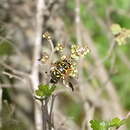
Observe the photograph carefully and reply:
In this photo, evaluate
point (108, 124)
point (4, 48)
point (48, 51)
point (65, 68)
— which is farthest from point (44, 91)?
point (4, 48)

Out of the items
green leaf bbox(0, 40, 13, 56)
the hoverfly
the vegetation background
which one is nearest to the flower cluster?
the vegetation background

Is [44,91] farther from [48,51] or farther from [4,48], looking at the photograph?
[4,48]

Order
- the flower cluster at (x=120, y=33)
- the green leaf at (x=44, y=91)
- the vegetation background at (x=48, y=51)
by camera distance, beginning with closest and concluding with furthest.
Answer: the green leaf at (x=44, y=91) < the flower cluster at (x=120, y=33) < the vegetation background at (x=48, y=51)

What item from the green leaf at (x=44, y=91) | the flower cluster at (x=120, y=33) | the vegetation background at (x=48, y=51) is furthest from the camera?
the vegetation background at (x=48, y=51)

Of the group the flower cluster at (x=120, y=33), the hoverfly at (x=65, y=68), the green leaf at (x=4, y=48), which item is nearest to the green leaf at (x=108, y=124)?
the hoverfly at (x=65, y=68)

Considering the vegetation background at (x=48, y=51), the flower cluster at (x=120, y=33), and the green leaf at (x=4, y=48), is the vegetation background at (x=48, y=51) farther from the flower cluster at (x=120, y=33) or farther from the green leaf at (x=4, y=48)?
the flower cluster at (x=120, y=33)

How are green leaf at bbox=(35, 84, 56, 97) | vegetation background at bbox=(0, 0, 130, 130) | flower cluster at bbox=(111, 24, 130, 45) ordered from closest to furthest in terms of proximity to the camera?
green leaf at bbox=(35, 84, 56, 97), flower cluster at bbox=(111, 24, 130, 45), vegetation background at bbox=(0, 0, 130, 130)

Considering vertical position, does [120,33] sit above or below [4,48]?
below

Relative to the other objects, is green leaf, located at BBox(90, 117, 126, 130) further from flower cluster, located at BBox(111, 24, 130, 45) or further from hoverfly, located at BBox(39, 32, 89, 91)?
flower cluster, located at BBox(111, 24, 130, 45)

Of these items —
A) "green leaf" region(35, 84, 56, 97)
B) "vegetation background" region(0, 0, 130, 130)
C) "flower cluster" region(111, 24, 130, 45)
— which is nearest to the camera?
"green leaf" region(35, 84, 56, 97)

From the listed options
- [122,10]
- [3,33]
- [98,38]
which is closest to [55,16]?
[3,33]

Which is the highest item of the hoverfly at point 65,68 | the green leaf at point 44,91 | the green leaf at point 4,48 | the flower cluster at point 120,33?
the green leaf at point 4,48

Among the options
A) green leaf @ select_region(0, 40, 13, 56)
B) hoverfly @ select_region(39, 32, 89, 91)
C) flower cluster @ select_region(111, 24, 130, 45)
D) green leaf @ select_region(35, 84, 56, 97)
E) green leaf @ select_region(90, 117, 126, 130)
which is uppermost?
green leaf @ select_region(0, 40, 13, 56)
